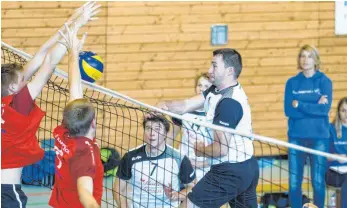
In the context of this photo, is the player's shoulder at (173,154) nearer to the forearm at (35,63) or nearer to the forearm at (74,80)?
the forearm at (35,63)

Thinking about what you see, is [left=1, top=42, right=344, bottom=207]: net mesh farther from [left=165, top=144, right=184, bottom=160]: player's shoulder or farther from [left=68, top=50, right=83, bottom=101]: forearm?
[left=68, top=50, right=83, bottom=101]: forearm

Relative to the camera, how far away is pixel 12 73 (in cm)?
778

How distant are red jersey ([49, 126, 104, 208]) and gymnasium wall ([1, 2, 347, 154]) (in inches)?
258

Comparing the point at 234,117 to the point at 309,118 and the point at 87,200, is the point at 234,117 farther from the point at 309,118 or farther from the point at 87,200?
the point at 309,118

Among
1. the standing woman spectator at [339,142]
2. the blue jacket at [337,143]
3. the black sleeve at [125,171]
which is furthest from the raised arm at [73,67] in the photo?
the blue jacket at [337,143]

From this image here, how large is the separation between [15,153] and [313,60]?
15.8ft

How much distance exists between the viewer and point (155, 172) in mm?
9656

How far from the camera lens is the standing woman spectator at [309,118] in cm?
1150

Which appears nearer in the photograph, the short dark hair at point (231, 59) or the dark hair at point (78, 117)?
the dark hair at point (78, 117)

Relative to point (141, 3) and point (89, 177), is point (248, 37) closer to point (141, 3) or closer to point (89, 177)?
point (141, 3)

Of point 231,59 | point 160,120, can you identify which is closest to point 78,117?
point 231,59

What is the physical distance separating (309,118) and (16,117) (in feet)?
15.9

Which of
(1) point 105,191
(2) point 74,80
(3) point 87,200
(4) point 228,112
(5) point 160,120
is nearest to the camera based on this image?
(3) point 87,200

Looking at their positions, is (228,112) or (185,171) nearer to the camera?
(228,112)
